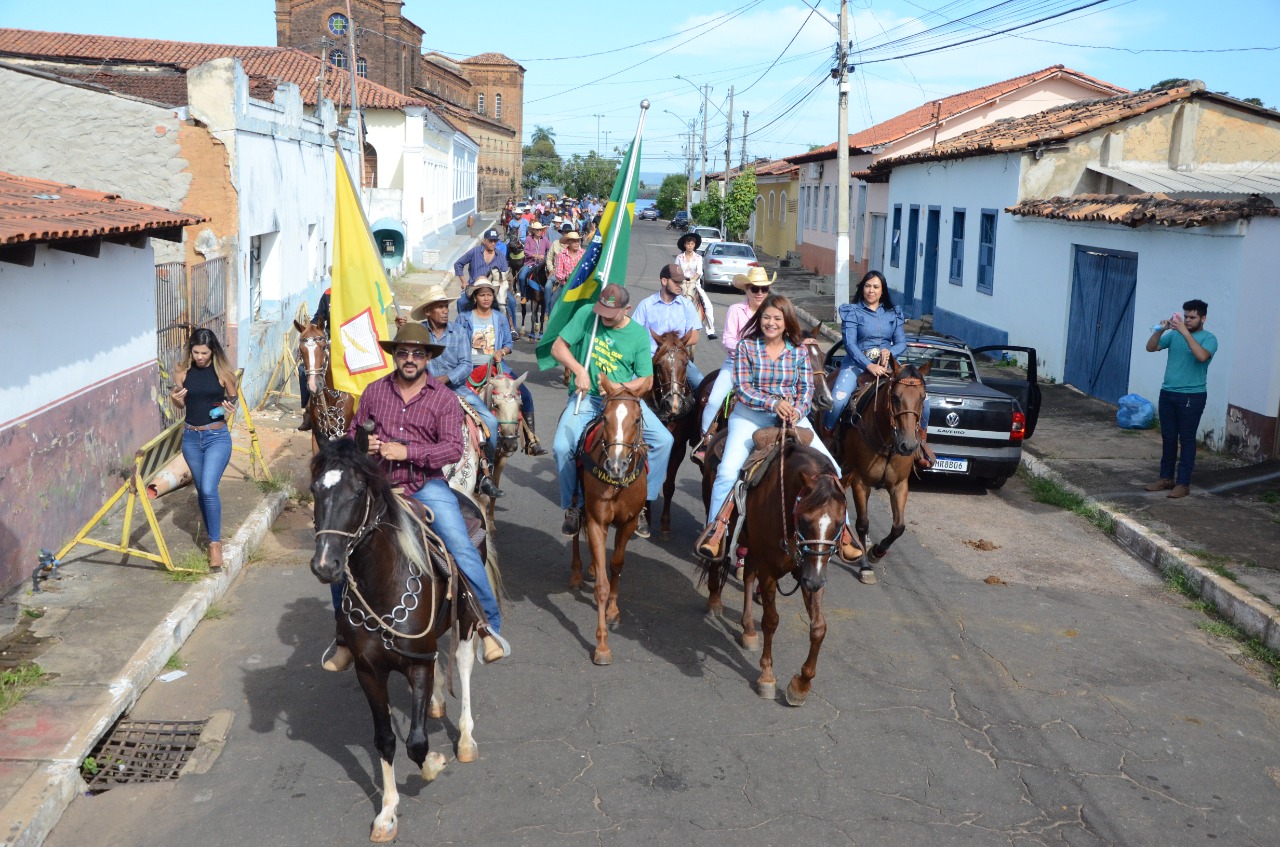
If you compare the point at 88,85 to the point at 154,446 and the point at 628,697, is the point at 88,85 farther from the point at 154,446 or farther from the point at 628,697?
the point at 628,697

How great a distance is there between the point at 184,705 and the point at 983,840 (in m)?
4.62

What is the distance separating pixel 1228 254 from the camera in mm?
13914

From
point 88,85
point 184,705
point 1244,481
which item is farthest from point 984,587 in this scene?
point 88,85

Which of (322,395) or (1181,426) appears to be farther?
(1181,426)

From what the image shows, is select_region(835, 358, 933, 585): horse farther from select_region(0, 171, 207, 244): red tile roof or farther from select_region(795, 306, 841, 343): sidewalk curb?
select_region(795, 306, 841, 343): sidewalk curb

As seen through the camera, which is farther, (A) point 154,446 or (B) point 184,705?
(A) point 154,446

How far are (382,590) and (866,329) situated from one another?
6.43 meters

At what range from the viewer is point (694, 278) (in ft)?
53.3

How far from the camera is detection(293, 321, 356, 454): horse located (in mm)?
9602

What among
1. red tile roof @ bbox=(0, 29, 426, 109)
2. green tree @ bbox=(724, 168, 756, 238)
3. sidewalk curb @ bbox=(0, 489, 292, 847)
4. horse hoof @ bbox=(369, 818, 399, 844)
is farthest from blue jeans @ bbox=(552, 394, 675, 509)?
green tree @ bbox=(724, 168, 756, 238)

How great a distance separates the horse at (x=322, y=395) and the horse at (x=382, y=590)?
362 cm

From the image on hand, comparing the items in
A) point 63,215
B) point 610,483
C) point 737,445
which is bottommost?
point 610,483

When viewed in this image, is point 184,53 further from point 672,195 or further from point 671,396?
point 672,195

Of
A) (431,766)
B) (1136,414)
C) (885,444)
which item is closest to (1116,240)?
(1136,414)
